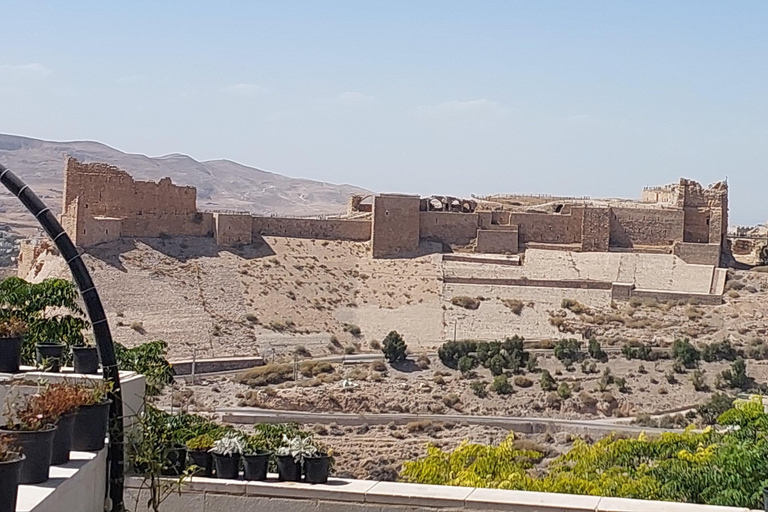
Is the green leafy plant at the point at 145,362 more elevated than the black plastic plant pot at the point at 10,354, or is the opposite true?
the black plastic plant pot at the point at 10,354

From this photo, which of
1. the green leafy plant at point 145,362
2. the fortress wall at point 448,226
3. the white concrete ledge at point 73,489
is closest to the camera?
the white concrete ledge at point 73,489

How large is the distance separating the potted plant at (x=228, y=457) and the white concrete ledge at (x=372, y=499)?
14cm

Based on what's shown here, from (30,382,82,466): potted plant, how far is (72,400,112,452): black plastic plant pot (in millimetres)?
76

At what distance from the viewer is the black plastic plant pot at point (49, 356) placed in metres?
7.52

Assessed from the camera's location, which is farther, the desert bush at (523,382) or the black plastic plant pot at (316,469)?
the desert bush at (523,382)

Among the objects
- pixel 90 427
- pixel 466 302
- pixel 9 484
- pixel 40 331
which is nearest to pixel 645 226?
pixel 466 302

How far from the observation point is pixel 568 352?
3055 cm

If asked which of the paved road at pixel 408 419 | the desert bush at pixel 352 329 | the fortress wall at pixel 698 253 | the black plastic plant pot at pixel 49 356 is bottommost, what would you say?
the paved road at pixel 408 419

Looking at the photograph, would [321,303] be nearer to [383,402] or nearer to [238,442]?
[383,402]

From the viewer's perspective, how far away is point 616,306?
115 ft

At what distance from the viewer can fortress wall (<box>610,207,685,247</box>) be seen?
3950 cm

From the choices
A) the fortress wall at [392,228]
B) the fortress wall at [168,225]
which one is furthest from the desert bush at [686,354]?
the fortress wall at [168,225]

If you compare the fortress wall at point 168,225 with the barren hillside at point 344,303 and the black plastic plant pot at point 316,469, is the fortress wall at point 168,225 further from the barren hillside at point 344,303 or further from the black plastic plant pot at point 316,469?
the black plastic plant pot at point 316,469

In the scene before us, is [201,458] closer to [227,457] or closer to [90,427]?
[227,457]
